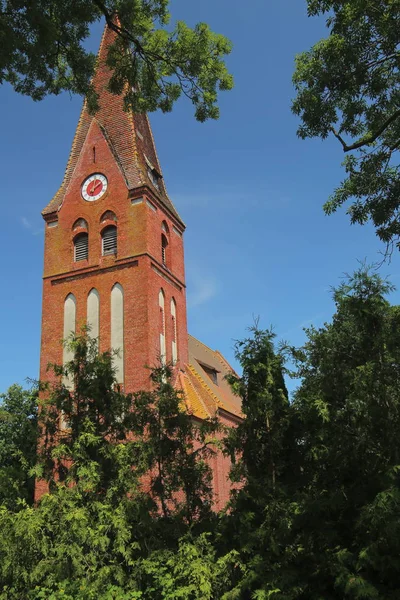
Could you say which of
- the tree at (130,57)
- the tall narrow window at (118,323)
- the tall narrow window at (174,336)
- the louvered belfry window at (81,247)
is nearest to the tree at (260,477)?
the tree at (130,57)

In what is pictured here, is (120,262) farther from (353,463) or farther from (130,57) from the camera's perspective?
(353,463)

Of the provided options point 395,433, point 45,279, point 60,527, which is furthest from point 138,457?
point 45,279

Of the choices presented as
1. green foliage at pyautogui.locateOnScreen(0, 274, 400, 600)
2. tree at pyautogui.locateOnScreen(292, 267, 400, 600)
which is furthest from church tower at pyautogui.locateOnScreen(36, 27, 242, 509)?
tree at pyautogui.locateOnScreen(292, 267, 400, 600)

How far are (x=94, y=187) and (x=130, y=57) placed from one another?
13.5 metres

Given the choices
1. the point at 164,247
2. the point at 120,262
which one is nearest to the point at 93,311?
the point at 120,262

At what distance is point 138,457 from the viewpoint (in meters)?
10.8

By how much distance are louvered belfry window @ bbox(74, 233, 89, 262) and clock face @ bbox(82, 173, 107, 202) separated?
62.5 inches

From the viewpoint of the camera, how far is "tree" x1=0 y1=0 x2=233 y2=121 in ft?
29.4

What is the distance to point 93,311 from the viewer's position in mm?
21172

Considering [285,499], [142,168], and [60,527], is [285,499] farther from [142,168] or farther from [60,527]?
[142,168]

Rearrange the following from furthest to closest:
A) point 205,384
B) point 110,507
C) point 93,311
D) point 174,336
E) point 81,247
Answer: point 205,384, point 81,247, point 174,336, point 93,311, point 110,507

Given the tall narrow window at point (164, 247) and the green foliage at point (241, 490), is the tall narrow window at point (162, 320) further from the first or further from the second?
the green foliage at point (241, 490)

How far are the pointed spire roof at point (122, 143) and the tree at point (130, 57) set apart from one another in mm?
11853

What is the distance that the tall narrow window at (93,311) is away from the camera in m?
20.9
